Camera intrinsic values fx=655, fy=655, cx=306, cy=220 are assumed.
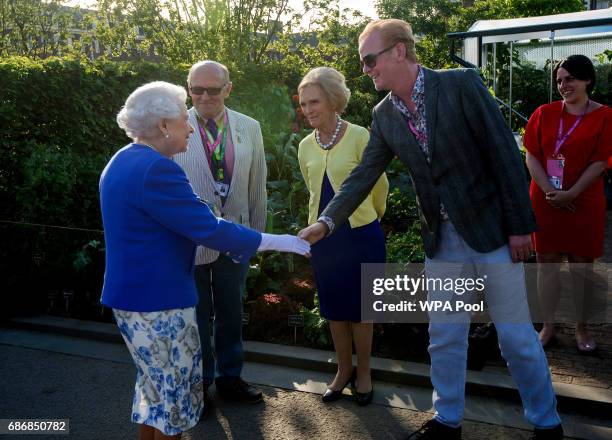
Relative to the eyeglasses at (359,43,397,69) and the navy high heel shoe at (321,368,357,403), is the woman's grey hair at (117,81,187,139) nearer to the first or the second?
the eyeglasses at (359,43,397,69)

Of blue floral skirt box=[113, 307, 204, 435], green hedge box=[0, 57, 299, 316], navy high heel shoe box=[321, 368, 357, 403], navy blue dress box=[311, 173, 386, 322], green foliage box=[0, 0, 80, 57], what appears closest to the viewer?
blue floral skirt box=[113, 307, 204, 435]

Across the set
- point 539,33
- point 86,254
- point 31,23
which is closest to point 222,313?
point 86,254

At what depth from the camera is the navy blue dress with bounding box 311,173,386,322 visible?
402 cm

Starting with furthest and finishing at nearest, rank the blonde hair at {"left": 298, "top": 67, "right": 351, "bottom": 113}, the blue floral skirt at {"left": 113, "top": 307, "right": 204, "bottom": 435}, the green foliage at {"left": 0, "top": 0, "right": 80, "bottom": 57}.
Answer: the green foliage at {"left": 0, "top": 0, "right": 80, "bottom": 57}
the blonde hair at {"left": 298, "top": 67, "right": 351, "bottom": 113}
the blue floral skirt at {"left": 113, "top": 307, "right": 204, "bottom": 435}

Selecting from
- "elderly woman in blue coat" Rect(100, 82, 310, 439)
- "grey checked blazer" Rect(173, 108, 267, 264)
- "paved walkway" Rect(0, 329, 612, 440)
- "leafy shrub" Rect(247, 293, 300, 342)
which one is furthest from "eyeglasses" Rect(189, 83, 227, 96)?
"leafy shrub" Rect(247, 293, 300, 342)

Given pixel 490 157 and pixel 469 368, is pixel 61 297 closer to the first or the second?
pixel 469 368

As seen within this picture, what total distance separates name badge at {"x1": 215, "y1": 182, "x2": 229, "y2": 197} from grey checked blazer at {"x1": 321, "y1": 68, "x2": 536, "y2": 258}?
1.19 meters

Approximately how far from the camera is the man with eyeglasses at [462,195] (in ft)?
10.3

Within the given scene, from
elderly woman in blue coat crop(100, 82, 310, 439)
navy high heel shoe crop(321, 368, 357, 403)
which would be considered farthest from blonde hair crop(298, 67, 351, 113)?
navy high heel shoe crop(321, 368, 357, 403)

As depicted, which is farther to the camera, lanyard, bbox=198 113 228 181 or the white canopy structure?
the white canopy structure

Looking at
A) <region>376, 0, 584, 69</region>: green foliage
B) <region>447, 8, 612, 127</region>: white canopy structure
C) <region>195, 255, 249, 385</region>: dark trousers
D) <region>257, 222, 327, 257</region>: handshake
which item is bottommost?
<region>195, 255, 249, 385</region>: dark trousers

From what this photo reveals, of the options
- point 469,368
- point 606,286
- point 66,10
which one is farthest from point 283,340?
point 66,10

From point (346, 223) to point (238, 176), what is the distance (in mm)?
726

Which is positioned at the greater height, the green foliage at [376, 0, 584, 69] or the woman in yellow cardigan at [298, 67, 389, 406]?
the green foliage at [376, 0, 584, 69]
